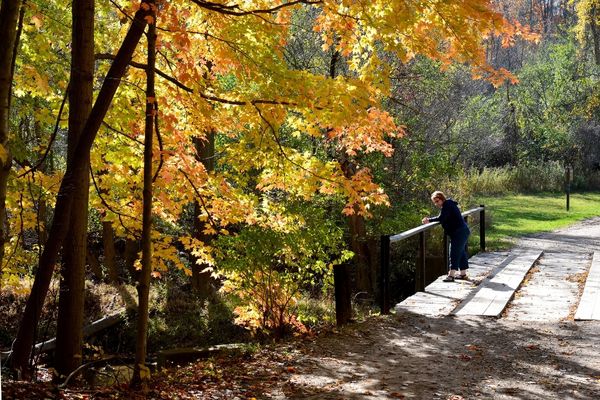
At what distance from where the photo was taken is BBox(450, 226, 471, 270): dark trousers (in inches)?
470

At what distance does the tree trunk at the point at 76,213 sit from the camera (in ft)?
24.8

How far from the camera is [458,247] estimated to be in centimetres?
1200

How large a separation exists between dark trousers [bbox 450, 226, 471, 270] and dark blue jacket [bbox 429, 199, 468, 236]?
0.08 m

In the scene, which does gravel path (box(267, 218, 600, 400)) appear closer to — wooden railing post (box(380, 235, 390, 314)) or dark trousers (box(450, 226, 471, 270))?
wooden railing post (box(380, 235, 390, 314))

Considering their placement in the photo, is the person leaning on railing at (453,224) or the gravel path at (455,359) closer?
the gravel path at (455,359)

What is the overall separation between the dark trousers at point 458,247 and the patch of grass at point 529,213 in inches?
229

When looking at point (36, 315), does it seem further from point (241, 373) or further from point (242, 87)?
point (242, 87)

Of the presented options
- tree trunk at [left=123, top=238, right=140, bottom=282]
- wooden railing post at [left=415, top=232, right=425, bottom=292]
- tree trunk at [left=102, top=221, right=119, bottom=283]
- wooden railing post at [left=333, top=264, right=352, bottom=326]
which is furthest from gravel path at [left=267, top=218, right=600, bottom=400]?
tree trunk at [left=123, top=238, right=140, bottom=282]

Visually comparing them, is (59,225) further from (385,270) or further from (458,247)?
(458,247)

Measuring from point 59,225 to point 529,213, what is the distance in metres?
25.3

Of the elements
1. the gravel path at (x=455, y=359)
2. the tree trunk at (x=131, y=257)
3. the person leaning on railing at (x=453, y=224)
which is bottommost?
the tree trunk at (x=131, y=257)

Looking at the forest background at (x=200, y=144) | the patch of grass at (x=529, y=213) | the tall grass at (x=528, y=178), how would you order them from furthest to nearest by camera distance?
the tall grass at (x=528, y=178), the patch of grass at (x=529, y=213), the forest background at (x=200, y=144)

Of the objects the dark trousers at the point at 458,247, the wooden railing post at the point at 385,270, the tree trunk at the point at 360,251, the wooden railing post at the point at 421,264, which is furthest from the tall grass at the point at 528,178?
the wooden railing post at the point at 385,270

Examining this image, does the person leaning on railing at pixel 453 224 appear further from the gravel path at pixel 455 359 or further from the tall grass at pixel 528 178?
the tall grass at pixel 528 178
